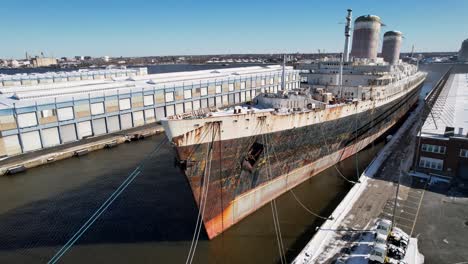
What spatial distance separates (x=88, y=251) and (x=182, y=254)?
5.37 meters

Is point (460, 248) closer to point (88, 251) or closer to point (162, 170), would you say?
point (88, 251)

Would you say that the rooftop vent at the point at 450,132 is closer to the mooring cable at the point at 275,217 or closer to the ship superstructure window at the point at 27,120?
the mooring cable at the point at 275,217

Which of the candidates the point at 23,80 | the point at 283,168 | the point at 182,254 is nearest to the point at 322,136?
the point at 283,168

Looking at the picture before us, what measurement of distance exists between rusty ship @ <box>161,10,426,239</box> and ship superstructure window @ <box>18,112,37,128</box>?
22796 millimetres

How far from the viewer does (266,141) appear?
1744 centimetres

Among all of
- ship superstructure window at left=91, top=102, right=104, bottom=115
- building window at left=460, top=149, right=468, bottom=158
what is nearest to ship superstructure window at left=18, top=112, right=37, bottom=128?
ship superstructure window at left=91, top=102, right=104, bottom=115

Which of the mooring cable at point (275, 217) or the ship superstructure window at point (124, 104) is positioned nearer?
the mooring cable at point (275, 217)

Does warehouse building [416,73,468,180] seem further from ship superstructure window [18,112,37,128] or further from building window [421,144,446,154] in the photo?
ship superstructure window [18,112,37,128]

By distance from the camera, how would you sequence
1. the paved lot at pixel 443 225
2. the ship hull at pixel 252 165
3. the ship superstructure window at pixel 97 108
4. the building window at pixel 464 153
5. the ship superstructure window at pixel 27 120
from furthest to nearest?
the ship superstructure window at pixel 97 108, the ship superstructure window at pixel 27 120, the building window at pixel 464 153, the ship hull at pixel 252 165, the paved lot at pixel 443 225

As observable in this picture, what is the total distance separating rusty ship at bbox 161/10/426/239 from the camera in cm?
1452

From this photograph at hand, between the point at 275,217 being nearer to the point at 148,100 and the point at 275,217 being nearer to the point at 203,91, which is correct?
the point at 148,100

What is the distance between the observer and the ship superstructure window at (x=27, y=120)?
93.0ft

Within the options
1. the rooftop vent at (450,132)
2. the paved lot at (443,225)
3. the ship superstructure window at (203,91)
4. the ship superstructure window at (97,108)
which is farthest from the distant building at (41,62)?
the paved lot at (443,225)

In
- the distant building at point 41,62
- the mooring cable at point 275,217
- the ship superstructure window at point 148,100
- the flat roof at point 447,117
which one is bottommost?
the mooring cable at point 275,217
